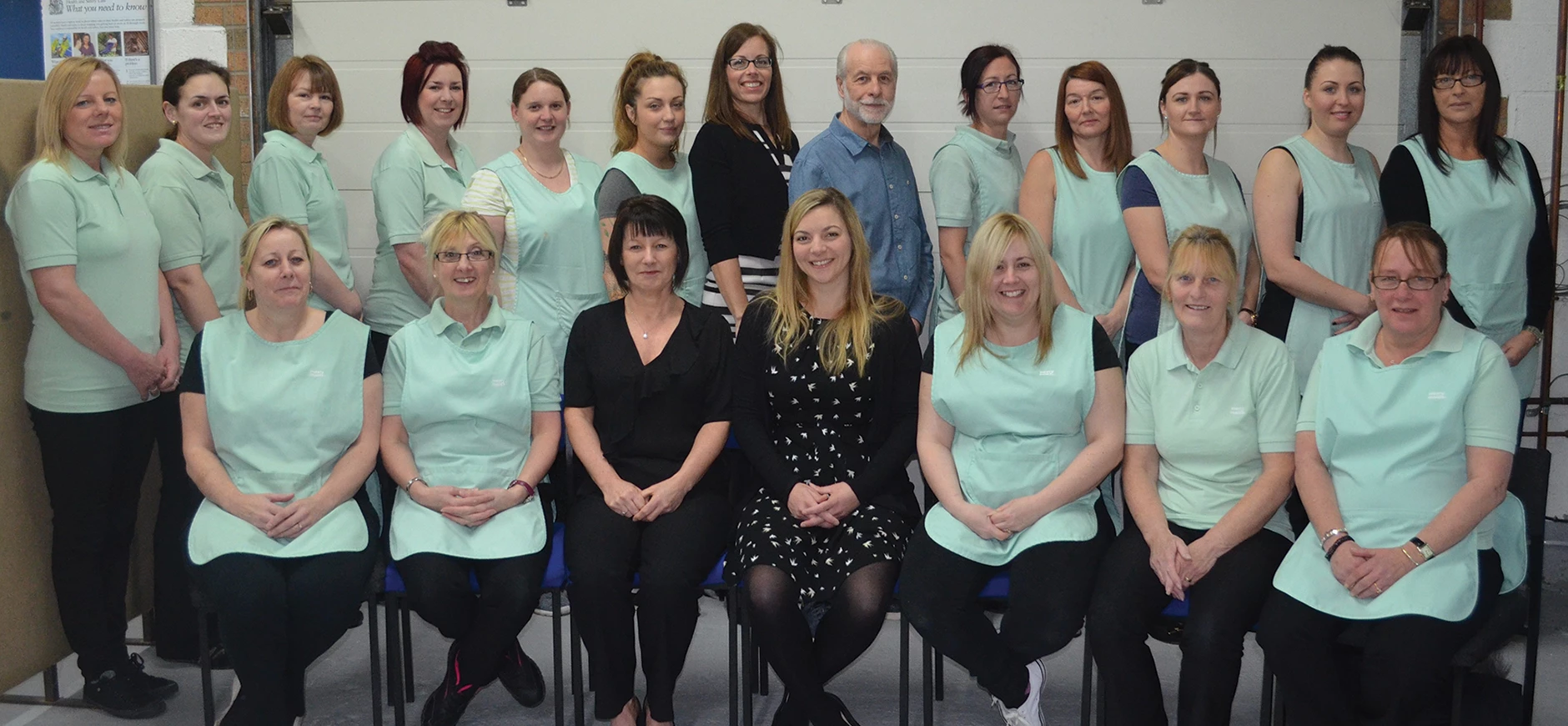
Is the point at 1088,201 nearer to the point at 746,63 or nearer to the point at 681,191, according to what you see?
the point at 746,63

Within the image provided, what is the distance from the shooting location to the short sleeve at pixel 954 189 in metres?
3.22

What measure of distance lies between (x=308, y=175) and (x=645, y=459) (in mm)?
1354

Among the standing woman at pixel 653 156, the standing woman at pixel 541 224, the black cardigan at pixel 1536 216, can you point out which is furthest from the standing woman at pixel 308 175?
the black cardigan at pixel 1536 216

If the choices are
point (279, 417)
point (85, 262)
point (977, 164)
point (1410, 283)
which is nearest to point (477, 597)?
point (279, 417)

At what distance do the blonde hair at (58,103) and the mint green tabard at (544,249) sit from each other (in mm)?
869

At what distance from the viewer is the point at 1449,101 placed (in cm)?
293

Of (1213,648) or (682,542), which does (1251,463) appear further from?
(682,542)

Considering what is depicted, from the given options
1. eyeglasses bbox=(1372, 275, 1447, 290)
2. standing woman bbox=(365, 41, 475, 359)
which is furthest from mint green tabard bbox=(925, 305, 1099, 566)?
standing woman bbox=(365, 41, 475, 359)

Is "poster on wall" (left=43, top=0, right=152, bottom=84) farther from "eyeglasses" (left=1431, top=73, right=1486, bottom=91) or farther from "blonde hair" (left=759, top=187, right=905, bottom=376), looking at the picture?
"eyeglasses" (left=1431, top=73, right=1486, bottom=91)

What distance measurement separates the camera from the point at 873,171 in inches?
125

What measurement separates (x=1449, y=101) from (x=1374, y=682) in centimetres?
144

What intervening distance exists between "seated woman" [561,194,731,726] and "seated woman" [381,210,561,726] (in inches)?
3.7

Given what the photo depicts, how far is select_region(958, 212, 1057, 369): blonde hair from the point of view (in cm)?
255

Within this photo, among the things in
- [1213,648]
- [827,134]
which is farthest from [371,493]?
[1213,648]
